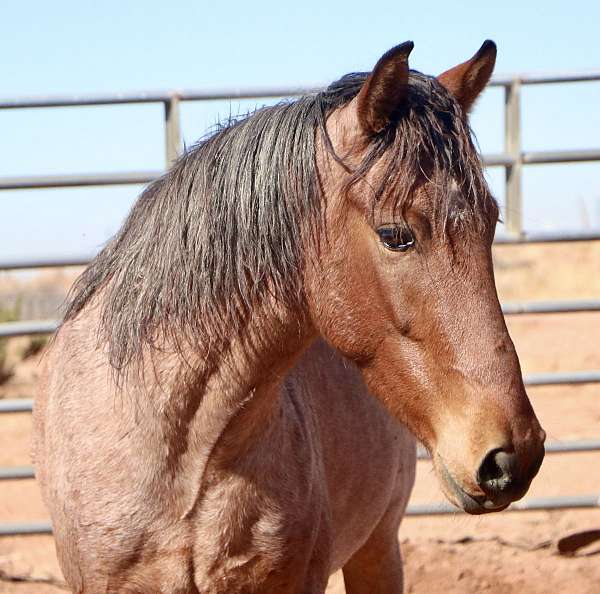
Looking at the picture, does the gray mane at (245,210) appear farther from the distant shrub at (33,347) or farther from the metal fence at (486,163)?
the distant shrub at (33,347)

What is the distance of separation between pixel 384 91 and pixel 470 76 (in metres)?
0.36

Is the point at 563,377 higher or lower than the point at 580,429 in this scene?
higher

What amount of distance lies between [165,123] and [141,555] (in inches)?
106

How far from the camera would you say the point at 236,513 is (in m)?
2.49

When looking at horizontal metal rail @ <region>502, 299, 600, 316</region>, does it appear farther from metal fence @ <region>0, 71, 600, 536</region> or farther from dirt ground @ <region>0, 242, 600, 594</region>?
dirt ground @ <region>0, 242, 600, 594</region>

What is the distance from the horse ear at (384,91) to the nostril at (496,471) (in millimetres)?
766

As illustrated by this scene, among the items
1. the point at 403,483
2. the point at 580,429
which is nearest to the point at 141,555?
the point at 403,483

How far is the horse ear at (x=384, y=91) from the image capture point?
83.0 inches

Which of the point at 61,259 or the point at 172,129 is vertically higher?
the point at 172,129

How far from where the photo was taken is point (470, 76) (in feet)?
7.98

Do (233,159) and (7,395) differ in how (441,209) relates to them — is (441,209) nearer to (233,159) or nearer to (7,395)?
(233,159)

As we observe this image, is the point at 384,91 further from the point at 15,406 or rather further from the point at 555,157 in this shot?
the point at 15,406

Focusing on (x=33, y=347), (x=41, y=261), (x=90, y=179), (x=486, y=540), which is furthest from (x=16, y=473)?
(x=33, y=347)

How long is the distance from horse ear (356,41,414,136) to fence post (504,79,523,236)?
267 centimetres
